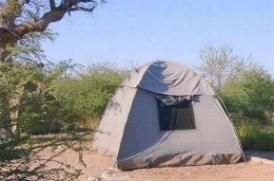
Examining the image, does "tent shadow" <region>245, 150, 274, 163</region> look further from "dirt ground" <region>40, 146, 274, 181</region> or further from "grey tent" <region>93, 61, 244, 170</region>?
"grey tent" <region>93, 61, 244, 170</region>

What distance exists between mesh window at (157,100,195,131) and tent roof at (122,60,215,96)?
298 millimetres

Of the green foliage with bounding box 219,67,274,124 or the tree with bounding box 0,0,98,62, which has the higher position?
the tree with bounding box 0,0,98,62

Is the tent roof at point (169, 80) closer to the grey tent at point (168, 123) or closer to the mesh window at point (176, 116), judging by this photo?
the grey tent at point (168, 123)

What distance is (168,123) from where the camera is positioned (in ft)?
39.4

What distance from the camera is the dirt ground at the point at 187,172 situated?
1023 cm

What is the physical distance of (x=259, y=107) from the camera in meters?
24.4

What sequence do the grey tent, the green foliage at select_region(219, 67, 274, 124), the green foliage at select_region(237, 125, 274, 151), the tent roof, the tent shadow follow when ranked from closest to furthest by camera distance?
the grey tent < the tent roof < the tent shadow < the green foliage at select_region(237, 125, 274, 151) < the green foliage at select_region(219, 67, 274, 124)

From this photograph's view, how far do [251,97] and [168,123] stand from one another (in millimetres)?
13273

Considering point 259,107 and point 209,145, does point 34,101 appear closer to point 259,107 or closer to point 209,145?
point 209,145

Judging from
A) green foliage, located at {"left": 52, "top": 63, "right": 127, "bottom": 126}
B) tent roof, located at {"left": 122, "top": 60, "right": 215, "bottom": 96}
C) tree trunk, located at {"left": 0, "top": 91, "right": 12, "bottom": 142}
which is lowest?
green foliage, located at {"left": 52, "top": 63, "right": 127, "bottom": 126}

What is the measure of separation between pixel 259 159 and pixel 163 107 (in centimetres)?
247

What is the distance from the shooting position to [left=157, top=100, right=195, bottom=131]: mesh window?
39.4 ft

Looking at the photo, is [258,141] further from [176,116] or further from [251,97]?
[251,97]

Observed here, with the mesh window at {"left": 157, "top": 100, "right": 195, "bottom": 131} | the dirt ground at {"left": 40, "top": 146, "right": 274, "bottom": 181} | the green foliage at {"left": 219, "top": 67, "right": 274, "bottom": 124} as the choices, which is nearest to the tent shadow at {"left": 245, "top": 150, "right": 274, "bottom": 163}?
the dirt ground at {"left": 40, "top": 146, "right": 274, "bottom": 181}
